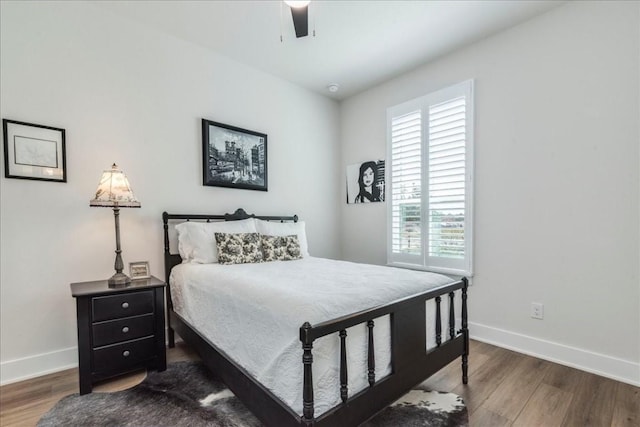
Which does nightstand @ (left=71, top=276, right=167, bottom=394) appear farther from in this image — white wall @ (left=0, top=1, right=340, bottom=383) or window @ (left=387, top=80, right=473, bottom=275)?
window @ (left=387, top=80, right=473, bottom=275)

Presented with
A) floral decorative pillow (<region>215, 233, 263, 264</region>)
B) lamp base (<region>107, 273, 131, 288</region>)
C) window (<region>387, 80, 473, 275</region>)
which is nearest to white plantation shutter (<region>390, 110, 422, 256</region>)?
window (<region>387, 80, 473, 275</region>)

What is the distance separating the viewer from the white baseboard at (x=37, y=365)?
2.09 m

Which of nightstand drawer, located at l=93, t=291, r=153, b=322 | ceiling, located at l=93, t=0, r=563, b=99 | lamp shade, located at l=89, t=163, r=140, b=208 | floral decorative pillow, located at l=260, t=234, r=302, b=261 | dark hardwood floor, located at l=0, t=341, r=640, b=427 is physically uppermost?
ceiling, located at l=93, t=0, r=563, b=99

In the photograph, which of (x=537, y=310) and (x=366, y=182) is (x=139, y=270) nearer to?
(x=366, y=182)

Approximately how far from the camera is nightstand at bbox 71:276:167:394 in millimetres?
1943

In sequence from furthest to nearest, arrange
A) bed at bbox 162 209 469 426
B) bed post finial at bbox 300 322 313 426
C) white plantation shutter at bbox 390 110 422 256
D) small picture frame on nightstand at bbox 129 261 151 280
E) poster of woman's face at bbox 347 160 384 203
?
1. poster of woman's face at bbox 347 160 384 203
2. white plantation shutter at bbox 390 110 422 256
3. small picture frame on nightstand at bbox 129 261 151 280
4. bed at bbox 162 209 469 426
5. bed post finial at bbox 300 322 313 426

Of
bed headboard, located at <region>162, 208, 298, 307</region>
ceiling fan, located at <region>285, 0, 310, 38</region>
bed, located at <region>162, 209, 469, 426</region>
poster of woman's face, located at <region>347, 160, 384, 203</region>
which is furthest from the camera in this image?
poster of woman's face, located at <region>347, 160, 384, 203</region>

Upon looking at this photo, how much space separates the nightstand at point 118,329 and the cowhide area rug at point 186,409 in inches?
6.3

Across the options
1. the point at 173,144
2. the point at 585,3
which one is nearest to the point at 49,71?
the point at 173,144

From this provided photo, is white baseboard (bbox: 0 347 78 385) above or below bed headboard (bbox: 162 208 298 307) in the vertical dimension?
below

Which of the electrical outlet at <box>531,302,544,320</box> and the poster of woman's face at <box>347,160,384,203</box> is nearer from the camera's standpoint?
the electrical outlet at <box>531,302,544,320</box>

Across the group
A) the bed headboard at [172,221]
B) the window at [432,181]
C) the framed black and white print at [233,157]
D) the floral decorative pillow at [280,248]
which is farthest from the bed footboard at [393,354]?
the framed black and white print at [233,157]

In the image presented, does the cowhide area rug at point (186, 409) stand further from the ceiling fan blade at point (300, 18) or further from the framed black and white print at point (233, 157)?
the ceiling fan blade at point (300, 18)

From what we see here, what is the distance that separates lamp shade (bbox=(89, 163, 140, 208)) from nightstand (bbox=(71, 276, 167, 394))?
23.0 inches
